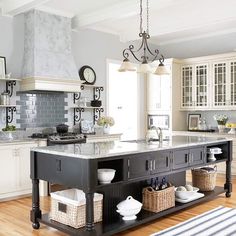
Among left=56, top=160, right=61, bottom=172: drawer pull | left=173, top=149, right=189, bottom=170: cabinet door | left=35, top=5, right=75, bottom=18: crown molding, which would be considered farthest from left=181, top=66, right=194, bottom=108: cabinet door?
left=56, top=160, right=61, bottom=172: drawer pull

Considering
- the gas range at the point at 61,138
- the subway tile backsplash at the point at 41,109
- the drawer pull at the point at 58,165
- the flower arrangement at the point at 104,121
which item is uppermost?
the subway tile backsplash at the point at 41,109

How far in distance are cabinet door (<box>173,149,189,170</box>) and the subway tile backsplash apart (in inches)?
113

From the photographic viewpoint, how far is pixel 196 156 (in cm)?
435

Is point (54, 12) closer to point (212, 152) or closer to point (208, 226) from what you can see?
point (212, 152)

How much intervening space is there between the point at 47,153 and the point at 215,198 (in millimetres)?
2693

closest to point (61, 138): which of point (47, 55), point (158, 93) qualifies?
point (47, 55)

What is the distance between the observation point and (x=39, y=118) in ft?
19.6

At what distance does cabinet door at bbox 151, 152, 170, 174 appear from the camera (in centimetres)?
366

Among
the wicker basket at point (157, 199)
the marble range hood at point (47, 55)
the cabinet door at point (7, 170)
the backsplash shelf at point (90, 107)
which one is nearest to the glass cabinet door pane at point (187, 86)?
the backsplash shelf at point (90, 107)

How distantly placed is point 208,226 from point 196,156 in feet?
3.22

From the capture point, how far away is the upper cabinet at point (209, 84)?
677 cm

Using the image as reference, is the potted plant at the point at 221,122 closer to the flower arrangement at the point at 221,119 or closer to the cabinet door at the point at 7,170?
the flower arrangement at the point at 221,119

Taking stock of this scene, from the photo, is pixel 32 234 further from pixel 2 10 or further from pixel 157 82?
pixel 157 82

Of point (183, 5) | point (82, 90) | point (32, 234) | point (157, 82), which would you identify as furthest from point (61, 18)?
point (32, 234)
